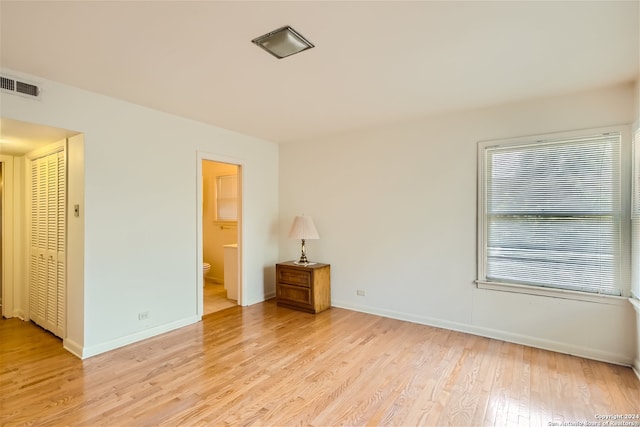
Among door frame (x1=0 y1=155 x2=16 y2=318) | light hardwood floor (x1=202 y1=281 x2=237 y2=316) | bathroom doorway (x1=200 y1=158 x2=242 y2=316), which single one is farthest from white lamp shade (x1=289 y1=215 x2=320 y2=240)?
door frame (x1=0 y1=155 x2=16 y2=318)

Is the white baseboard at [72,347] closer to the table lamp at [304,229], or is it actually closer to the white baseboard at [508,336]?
the table lamp at [304,229]

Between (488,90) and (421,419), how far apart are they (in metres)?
2.76

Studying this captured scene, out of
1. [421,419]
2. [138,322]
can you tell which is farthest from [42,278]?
[421,419]

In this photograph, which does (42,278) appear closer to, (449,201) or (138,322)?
(138,322)

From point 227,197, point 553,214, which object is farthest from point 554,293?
point 227,197

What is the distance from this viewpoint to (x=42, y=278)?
3664 millimetres

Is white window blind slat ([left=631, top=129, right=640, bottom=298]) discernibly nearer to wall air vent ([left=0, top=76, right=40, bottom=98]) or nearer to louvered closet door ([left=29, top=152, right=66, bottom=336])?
wall air vent ([left=0, top=76, right=40, bottom=98])

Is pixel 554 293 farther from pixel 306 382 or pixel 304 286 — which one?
pixel 304 286

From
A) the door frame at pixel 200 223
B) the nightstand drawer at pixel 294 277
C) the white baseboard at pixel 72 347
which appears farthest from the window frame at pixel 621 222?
the white baseboard at pixel 72 347

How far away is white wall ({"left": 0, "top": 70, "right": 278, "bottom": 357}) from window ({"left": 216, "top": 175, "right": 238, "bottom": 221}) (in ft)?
5.68

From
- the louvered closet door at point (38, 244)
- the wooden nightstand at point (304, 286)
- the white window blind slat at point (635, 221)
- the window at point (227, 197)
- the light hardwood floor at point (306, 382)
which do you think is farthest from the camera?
the window at point (227, 197)

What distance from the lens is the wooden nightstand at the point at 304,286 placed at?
14.0 feet

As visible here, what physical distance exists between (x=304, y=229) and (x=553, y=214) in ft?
9.16

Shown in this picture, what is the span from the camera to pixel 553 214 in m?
3.12
